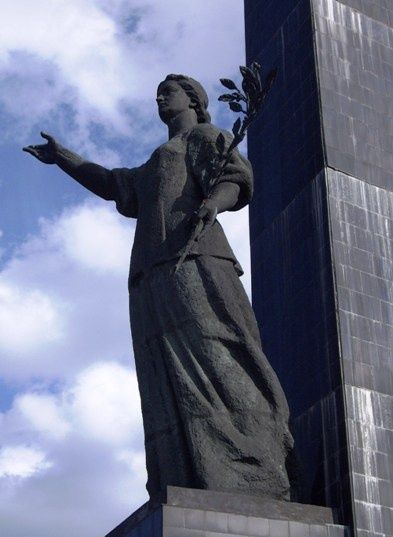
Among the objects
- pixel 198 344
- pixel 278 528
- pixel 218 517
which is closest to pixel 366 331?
pixel 198 344

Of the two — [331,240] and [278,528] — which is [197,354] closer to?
[278,528]

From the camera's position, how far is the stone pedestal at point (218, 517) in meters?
10.6

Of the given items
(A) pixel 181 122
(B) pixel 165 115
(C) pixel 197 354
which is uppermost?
(B) pixel 165 115

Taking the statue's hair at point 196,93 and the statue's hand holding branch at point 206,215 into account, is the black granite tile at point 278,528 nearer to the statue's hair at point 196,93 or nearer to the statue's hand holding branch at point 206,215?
the statue's hand holding branch at point 206,215

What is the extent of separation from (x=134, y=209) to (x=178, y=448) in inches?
123

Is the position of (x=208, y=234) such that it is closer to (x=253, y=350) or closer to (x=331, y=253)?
(x=253, y=350)

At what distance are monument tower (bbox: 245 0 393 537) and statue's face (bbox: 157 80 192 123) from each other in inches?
92.9

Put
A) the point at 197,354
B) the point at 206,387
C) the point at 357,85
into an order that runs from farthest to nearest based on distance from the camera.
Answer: the point at 357,85
the point at 197,354
the point at 206,387

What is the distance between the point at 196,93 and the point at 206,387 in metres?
3.82

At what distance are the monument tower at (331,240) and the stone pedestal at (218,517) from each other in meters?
0.76

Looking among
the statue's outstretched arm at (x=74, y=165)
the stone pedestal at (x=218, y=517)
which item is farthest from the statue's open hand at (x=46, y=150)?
the stone pedestal at (x=218, y=517)

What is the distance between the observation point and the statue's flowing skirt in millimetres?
11516

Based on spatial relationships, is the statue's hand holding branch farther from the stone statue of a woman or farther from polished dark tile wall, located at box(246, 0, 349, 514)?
polished dark tile wall, located at box(246, 0, 349, 514)

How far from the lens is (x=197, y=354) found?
470 inches
